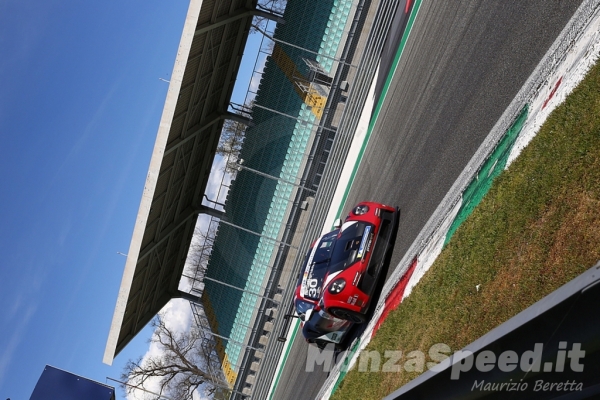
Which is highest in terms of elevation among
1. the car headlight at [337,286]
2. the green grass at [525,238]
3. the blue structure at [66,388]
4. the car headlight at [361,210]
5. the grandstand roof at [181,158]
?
the grandstand roof at [181,158]

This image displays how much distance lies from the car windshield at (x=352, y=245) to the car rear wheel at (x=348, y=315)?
2.93ft

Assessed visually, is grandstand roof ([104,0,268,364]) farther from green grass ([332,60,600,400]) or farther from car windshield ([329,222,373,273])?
green grass ([332,60,600,400])

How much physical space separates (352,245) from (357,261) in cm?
42

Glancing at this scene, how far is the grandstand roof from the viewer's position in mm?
20031

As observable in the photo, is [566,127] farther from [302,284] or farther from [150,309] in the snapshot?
[150,309]

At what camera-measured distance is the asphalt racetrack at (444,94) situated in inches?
401

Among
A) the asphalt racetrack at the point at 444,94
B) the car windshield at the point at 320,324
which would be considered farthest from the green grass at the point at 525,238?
the car windshield at the point at 320,324

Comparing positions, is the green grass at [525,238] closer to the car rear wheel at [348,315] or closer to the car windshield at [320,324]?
the car rear wheel at [348,315]

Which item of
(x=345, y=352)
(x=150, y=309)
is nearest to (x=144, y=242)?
(x=150, y=309)

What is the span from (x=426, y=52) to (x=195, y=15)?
23.6 feet

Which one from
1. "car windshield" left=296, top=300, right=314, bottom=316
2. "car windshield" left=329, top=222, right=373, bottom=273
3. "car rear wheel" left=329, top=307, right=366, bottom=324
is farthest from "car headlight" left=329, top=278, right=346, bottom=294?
"car windshield" left=296, top=300, right=314, bottom=316

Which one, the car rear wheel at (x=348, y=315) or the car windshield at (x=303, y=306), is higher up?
the car windshield at (x=303, y=306)

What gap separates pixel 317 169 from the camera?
25.0 metres

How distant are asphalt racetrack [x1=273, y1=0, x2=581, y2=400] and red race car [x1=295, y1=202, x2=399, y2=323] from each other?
1.18 ft
